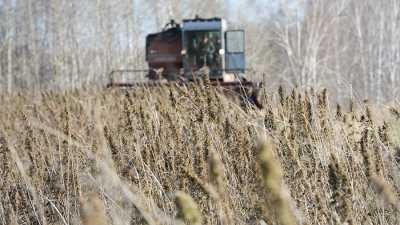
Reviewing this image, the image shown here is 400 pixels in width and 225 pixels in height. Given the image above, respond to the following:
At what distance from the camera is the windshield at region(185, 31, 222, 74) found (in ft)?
45.3

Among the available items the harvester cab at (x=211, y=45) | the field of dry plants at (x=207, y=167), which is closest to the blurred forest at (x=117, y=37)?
the harvester cab at (x=211, y=45)

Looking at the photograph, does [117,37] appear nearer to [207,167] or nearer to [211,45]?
[211,45]

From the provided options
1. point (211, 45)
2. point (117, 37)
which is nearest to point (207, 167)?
point (211, 45)

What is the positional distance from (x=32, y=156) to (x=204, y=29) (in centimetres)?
1124

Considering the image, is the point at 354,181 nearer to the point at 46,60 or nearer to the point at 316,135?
the point at 316,135

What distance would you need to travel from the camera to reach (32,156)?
2908mm

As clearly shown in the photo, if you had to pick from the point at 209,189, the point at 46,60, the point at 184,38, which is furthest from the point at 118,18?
the point at 209,189

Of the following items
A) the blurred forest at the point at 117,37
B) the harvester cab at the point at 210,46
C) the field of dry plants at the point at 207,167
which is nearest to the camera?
the field of dry plants at the point at 207,167

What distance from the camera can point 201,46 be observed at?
13883mm

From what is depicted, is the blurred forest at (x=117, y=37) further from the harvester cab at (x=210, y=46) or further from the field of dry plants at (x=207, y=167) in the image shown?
the field of dry plants at (x=207, y=167)

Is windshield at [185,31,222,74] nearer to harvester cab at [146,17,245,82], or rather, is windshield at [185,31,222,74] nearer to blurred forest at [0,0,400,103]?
harvester cab at [146,17,245,82]

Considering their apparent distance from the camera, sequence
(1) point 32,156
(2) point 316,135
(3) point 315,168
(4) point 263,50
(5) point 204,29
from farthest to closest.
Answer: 1. (4) point 263,50
2. (5) point 204,29
3. (1) point 32,156
4. (2) point 316,135
5. (3) point 315,168

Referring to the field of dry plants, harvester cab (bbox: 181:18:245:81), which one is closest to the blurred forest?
harvester cab (bbox: 181:18:245:81)

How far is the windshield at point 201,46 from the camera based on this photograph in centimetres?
1381
